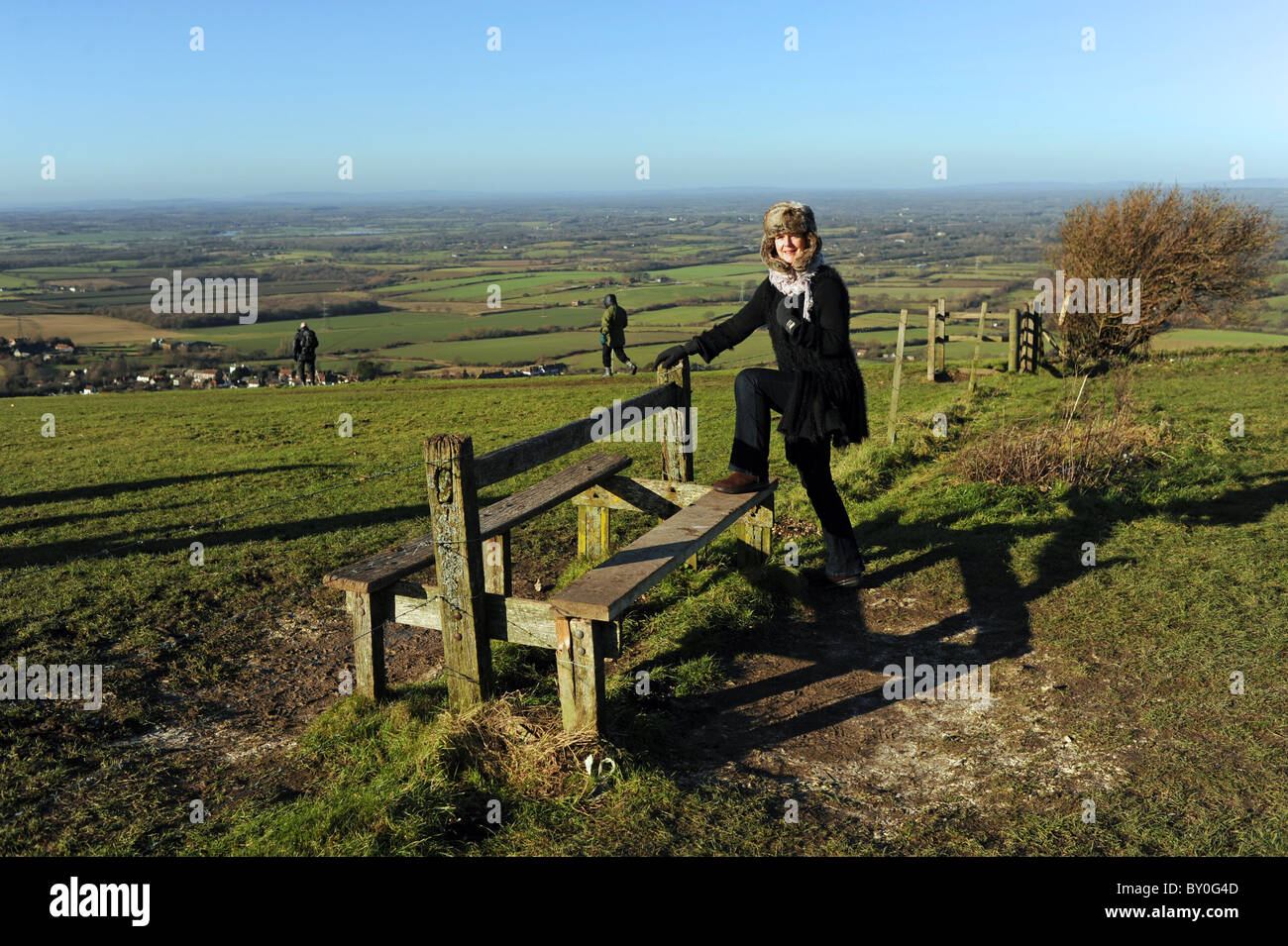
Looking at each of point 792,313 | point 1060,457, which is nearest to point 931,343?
point 1060,457

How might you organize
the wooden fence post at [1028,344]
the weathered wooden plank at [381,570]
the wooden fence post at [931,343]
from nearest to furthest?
1. the weathered wooden plank at [381,570]
2. the wooden fence post at [931,343]
3. the wooden fence post at [1028,344]

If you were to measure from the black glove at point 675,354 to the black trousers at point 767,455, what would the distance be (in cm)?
36

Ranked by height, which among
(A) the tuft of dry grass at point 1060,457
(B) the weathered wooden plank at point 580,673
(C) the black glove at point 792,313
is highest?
(C) the black glove at point 792,313

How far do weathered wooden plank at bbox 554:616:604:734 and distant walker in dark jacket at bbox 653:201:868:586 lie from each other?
6.34ft

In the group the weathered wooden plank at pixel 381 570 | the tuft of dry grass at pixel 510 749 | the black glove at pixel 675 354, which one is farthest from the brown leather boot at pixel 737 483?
the tuft of dry grass at pixel 510 749

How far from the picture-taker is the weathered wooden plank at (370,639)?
4703 millimetres

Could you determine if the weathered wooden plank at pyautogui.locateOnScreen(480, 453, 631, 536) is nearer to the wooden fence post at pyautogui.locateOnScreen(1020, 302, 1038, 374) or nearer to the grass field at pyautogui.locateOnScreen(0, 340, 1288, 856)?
the grass field at pyautogui.locateOnScreen(0, 340, 1288, 856)

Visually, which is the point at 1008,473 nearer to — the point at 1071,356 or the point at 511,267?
the point at 1071,356

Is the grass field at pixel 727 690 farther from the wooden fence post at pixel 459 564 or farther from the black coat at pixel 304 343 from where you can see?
the black coat at pixel 304 343

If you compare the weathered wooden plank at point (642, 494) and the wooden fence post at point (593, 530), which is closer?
the weathered wooden plank at point (642, 494)

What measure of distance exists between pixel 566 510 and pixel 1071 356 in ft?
63.4

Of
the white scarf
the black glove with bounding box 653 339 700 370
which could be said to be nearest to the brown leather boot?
the black glove with bounding box 653 339 700 370

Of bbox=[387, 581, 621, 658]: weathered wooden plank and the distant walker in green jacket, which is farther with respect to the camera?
the distant walker in green jacket

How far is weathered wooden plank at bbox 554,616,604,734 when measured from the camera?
4137 mm
